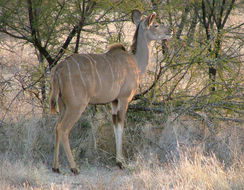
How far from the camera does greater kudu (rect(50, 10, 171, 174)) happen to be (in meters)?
4.43

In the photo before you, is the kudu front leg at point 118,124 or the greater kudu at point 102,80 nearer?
the greater kudu at point 102,80

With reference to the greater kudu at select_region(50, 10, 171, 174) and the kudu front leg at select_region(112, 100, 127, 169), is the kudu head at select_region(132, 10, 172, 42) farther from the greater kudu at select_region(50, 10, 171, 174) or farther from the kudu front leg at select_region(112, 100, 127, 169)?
the kudu front leg at select_region(112, 100, 127, 169)

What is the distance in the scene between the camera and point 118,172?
4.59 metres

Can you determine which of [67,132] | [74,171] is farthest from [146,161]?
[67,132]

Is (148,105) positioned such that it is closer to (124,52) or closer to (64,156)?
(124,52)

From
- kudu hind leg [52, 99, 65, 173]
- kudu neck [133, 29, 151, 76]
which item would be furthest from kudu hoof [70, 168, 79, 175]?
kudu neck [133, 29, 151, 76]

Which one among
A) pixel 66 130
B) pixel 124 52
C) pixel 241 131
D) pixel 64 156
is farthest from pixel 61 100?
pixel 241 131

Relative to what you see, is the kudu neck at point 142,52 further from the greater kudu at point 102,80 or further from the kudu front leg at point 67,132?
the kudu front leg at point 67,132

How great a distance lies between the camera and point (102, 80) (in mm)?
4723

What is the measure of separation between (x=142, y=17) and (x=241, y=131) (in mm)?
1804

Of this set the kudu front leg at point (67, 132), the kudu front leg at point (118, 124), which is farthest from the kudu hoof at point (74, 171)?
the kudu front leg at point (118, 124)

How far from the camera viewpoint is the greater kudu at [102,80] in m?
4.43

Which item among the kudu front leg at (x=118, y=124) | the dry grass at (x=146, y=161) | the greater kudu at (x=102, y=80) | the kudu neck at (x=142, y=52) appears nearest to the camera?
the dry grass at (x=146, y=161)

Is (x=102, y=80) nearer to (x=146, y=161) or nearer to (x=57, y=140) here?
(x=57, y=140)
